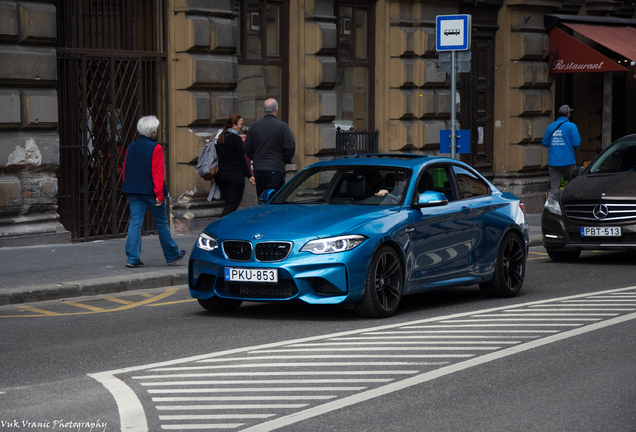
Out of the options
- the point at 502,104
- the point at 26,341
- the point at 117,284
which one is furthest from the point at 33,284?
the point at 502,104

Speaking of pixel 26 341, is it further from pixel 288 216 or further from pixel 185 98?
pixel 185 98

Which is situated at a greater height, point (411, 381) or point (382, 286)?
point (382, 286)

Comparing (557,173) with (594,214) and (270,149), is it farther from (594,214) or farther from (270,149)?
(270,149)

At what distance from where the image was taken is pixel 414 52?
1895 centimetres

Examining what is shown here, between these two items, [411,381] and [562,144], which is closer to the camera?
[411,381]

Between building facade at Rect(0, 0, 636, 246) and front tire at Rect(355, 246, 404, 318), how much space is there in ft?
20.5

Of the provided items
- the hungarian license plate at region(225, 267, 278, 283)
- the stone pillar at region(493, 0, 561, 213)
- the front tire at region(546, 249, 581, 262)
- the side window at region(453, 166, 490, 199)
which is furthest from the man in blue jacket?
the hungarian license plate at region(225, 267, 278, 283)

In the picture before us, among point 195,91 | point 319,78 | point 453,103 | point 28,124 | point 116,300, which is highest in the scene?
point 319,78

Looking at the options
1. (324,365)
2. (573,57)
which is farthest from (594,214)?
(573,57)

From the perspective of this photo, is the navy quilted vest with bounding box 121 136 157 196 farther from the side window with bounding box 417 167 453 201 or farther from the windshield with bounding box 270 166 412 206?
the side window with bounding box 417 167 453 201

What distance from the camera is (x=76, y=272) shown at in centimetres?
1120

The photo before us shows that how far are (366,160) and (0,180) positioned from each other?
553cm

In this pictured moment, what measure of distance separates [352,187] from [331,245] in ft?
4.06

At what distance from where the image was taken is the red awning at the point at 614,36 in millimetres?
21742
